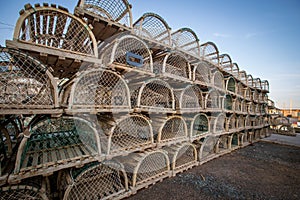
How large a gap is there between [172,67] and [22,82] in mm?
3150

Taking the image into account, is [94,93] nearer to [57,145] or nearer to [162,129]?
[57,145]

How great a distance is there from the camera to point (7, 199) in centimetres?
171

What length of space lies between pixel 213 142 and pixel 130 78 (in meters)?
4.37

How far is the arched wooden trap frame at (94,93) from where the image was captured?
1912 mm

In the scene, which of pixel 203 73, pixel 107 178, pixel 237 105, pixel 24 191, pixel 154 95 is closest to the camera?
pixel 24 191

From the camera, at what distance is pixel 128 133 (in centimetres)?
318

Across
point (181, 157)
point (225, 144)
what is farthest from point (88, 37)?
point (225, 144)

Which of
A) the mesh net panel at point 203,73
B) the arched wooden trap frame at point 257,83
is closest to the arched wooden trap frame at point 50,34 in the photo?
the mesh net panel at point 203,73

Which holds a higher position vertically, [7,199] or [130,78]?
[130,78]

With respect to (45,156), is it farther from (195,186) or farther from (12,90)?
(195,186)

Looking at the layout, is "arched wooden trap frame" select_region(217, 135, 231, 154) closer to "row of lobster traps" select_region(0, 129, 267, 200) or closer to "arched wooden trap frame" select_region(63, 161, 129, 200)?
"row of lobster traps" select_region(0, 129, 267, 200)

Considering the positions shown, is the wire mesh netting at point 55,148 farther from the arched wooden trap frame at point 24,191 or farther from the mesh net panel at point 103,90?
the mesh net panel at point 103,90

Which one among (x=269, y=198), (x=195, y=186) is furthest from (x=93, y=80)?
(x=269, y=198)

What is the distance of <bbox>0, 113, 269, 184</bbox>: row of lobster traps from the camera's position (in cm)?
176
